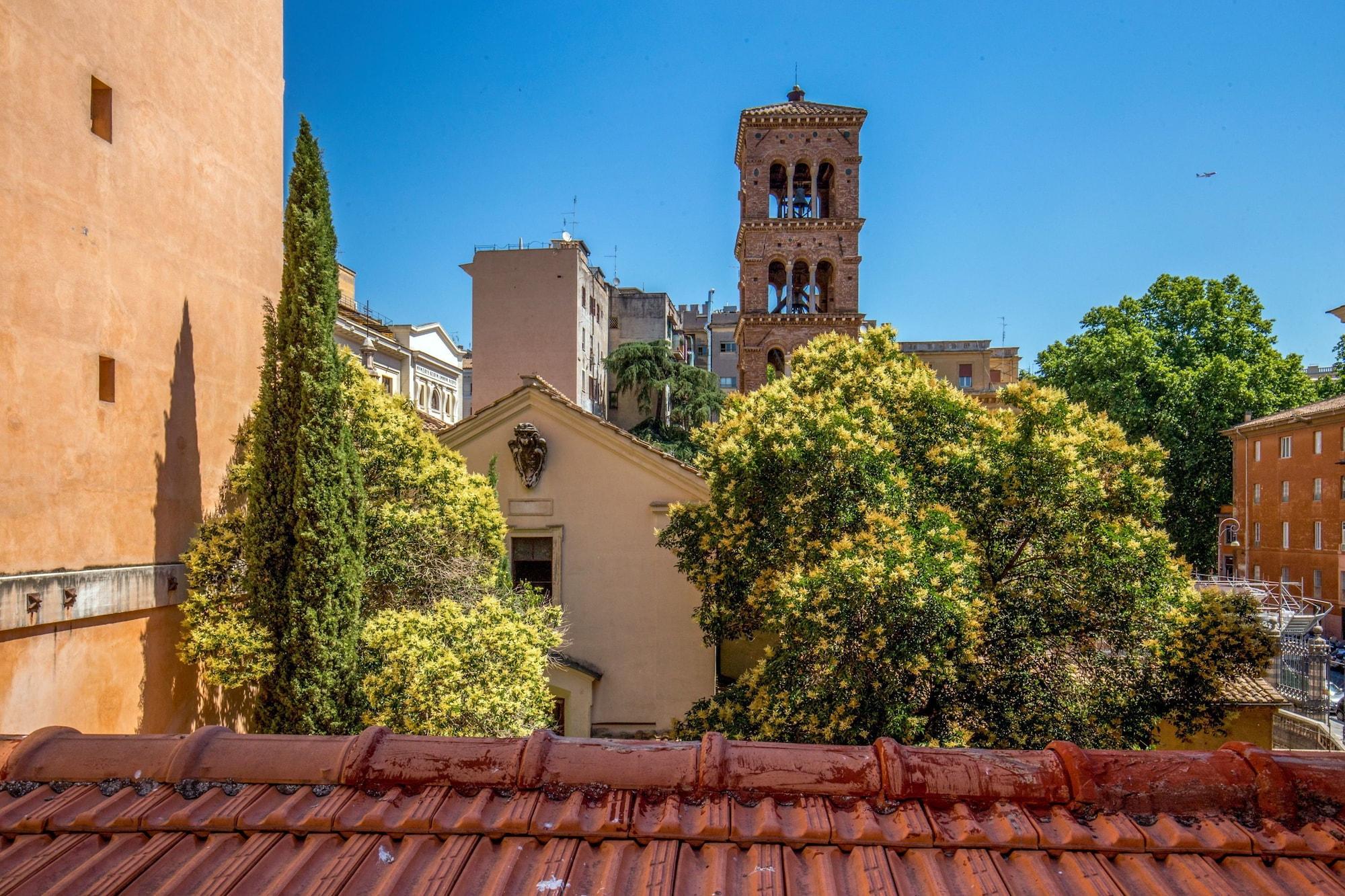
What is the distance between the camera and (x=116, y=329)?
28.2ft

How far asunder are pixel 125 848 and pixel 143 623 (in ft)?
22.1

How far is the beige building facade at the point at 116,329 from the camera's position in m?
7.52

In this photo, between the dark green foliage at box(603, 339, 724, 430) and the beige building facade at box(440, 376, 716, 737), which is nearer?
the beige building facade at box(440, 376, 716, 737)

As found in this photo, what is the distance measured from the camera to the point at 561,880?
3.16 m

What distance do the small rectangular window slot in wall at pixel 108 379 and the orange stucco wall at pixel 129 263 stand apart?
0.19ft

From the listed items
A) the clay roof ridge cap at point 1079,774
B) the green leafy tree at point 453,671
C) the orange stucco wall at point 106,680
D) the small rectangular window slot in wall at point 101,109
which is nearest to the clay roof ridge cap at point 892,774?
the clay roof ridge cap at point 1079,774

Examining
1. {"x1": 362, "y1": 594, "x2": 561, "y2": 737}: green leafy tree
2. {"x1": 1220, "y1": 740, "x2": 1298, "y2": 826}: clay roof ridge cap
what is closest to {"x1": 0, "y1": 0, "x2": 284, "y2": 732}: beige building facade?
Answer: {"x1": 362, "y1": 594, "x2": 561, "y2": 737}: green leafy tree

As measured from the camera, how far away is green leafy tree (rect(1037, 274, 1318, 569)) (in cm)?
3278

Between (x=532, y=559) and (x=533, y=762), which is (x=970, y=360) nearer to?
(x=532, y=559)

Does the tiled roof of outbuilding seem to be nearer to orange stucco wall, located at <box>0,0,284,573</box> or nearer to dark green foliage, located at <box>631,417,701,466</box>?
orange stucco wall, located at <box>0,0,284,573</box>

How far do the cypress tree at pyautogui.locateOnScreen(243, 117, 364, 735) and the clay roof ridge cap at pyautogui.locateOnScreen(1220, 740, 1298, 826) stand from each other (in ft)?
27.8

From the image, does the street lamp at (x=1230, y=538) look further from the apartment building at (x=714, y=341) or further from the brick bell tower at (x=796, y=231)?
the apartment building at (x=714, y=341)

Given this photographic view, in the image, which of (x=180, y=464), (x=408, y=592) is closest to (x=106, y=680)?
(x=180, y=464)

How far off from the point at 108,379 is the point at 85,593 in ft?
7.43
